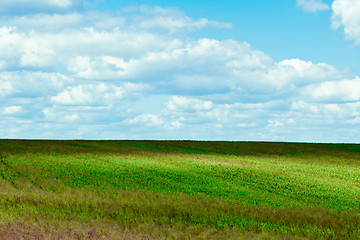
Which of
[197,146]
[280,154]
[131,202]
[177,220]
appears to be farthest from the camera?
[197,146]

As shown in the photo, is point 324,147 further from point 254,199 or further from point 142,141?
point 254,199

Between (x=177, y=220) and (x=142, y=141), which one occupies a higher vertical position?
(x=142, y=141)

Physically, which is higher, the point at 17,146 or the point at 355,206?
the point at 17,146

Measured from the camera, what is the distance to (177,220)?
16703mm

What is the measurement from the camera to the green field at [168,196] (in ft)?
48.8

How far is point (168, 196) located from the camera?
2153 cm

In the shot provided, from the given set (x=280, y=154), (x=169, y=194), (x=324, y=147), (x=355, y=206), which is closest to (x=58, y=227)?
(x=169, y=194)

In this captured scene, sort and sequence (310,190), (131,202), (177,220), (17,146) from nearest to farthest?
(177,220), (131,202), (310,190), (17,146)

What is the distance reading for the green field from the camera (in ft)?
48.8

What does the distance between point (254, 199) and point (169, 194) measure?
4581mm

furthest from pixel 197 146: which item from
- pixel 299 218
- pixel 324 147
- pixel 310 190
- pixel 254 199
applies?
pixel 299 218

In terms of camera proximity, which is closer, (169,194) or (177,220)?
(177,220)

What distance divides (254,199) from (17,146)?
2723cm

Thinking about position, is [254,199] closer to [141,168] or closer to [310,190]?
[310,190]
